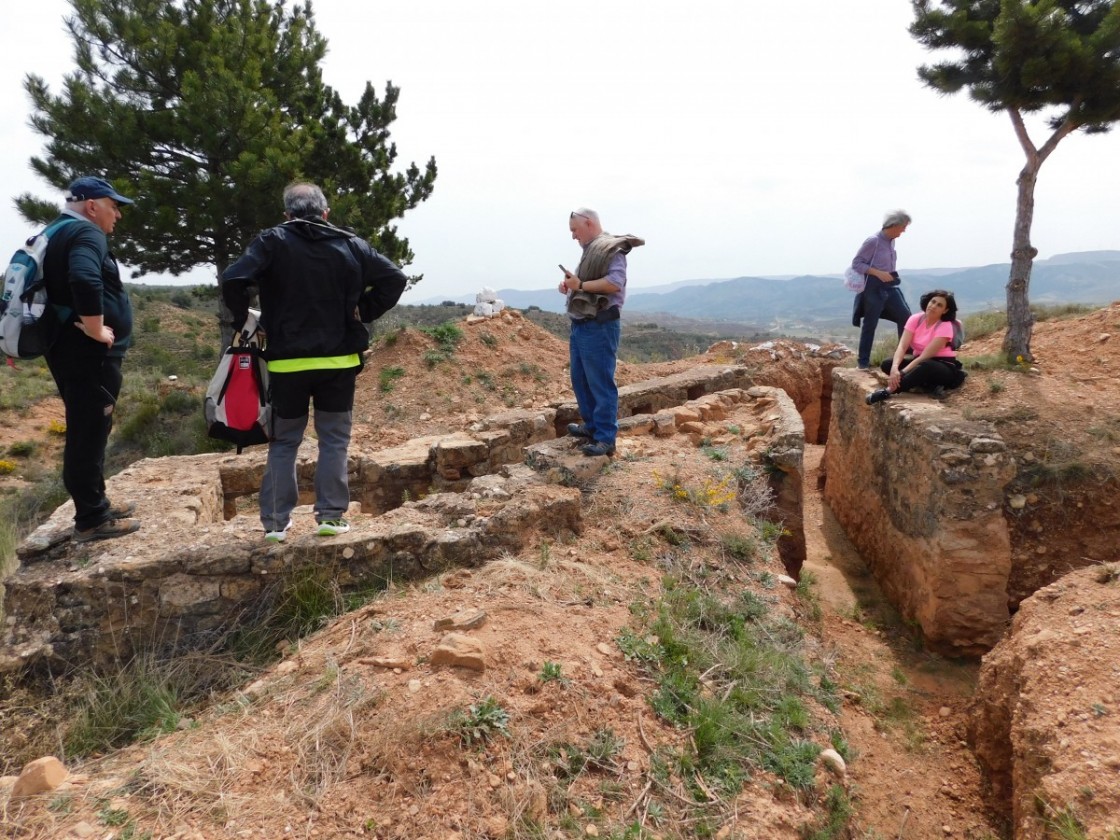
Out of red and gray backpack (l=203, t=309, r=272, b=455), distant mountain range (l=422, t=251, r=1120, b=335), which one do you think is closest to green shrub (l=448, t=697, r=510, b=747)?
red and gray backpack (l=203, t=309, r=272, b=455)

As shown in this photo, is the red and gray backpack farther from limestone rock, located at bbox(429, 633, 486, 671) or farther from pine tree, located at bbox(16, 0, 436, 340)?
pine tree, located at bbox(16, 0, 436, 340)

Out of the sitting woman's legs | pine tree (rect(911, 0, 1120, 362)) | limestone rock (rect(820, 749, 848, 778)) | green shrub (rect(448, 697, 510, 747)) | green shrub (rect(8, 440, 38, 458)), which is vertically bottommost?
green shrub (rect(8, 440, 38, 458))

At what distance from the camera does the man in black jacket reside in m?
3.36

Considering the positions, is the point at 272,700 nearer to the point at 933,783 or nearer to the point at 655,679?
the point at 655,679

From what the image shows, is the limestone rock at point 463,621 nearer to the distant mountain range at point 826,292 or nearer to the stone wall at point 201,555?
the stone wall at point 201,555

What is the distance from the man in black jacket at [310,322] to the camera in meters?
3.36

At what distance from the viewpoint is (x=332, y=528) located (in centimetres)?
366

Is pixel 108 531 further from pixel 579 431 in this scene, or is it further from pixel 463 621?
pixel 579 431

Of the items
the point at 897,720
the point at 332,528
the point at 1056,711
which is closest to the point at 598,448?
the point at 332,528

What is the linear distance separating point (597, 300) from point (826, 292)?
143 meters

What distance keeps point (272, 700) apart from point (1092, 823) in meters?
3.20

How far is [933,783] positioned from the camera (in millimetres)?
3748

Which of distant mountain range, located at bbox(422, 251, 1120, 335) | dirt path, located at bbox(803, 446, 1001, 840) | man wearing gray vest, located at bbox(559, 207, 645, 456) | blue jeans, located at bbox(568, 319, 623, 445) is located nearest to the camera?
dirt path, located at bbox(803, 446, 1001, 840)

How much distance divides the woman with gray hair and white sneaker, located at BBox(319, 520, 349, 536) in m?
5.82
